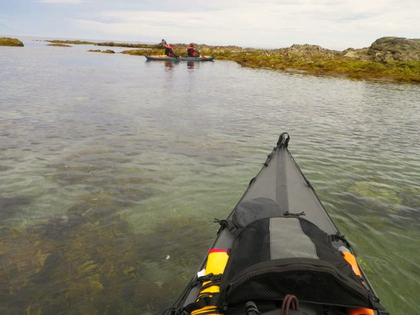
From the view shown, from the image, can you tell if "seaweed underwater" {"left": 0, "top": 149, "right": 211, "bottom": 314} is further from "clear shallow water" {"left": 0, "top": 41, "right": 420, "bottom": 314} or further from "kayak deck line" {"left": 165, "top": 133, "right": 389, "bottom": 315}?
"kayak deck line" {"left": 165, "top": 133, "right": 389, "bottom": 315}

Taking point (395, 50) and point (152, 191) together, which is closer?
point (152, 191)

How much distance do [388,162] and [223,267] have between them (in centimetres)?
956

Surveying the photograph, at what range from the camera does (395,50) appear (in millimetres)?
56469

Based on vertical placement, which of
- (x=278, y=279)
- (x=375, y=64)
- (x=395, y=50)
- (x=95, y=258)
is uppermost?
(x=395, y=50)

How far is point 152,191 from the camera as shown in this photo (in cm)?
783

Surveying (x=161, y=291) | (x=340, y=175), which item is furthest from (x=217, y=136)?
(x=161, y=291)

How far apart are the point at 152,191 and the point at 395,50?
65422mm

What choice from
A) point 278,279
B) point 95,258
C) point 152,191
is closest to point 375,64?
point 152,191

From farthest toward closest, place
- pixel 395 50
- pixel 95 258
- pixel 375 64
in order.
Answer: pixel 395 50
pixel 375 64
pixel 95 258

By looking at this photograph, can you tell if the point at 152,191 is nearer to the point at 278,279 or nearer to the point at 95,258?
the point at 95,258

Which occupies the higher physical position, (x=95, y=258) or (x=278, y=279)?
(x=278, y=279)

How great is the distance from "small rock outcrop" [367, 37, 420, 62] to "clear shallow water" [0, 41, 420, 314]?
156 ft

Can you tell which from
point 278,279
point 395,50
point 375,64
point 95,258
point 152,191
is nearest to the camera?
point 278,279

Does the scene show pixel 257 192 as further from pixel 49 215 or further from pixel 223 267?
pixel 49 215
